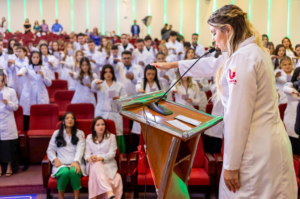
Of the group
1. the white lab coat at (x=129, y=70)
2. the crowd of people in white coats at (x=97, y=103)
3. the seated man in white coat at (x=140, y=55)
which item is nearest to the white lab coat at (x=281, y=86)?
the crowd of people in white coats at (x=97, y=103)

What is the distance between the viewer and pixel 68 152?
9.97 ft

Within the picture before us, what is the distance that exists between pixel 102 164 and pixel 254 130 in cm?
207

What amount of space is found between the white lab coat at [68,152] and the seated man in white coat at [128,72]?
Answer: 1743 millimetres

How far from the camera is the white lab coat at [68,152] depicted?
2.93 m

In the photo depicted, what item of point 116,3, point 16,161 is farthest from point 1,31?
point 16,161

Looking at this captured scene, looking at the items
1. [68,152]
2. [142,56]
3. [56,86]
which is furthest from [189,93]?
[142,56]

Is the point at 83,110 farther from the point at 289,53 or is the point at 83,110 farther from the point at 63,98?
the point at 289,53

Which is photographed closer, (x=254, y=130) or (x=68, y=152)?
(x=254, y=130)

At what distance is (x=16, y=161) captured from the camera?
10.8 feet

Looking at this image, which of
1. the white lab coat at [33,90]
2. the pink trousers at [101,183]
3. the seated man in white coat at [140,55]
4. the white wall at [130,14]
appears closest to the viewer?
the pink trousers at [101,183]

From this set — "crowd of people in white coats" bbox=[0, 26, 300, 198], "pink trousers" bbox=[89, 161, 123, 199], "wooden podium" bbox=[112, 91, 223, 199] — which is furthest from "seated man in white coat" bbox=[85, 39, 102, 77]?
"wooden podium" bbox=[112, 91, 223, 199]

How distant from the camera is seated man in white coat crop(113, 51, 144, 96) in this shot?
4.75 m

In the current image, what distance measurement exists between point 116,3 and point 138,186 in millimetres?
13209

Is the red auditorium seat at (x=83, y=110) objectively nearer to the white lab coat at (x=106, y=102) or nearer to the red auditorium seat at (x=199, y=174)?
the white lab coat at (x=106, y=102)
